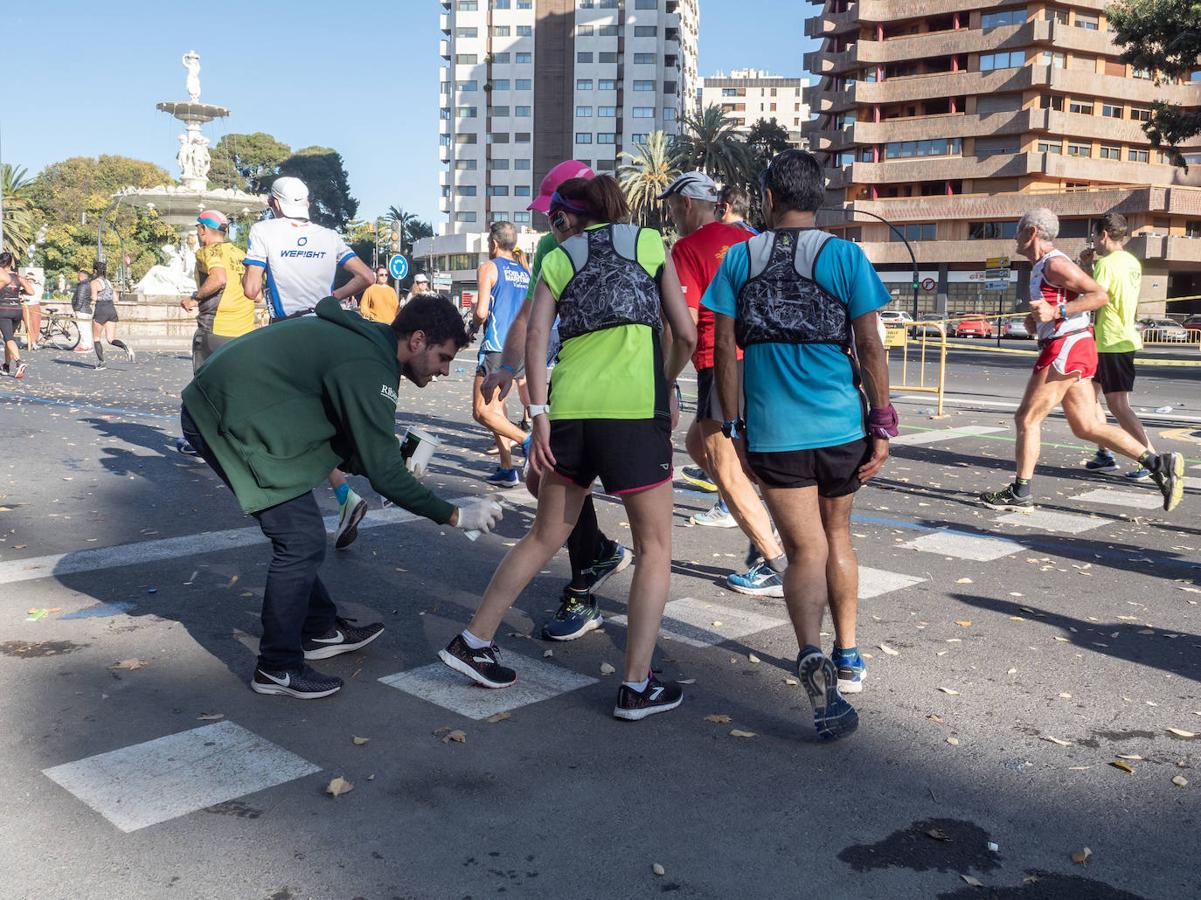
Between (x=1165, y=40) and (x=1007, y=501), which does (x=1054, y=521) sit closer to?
(x=1007, y=501)

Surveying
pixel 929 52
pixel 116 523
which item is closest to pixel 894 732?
pixel 116 523

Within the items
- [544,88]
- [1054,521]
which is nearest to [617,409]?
[1054,521]

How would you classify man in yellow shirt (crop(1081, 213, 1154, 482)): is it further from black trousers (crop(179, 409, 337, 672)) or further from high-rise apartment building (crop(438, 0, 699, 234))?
high-rise apartment building (crop(438, 0, 699, 234))

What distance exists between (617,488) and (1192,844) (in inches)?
77.4

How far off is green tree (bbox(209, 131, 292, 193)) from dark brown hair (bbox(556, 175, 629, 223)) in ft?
431

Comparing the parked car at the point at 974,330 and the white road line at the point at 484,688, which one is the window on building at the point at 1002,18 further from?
the white road line at the point at 484,688

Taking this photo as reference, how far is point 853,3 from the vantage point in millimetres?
78312

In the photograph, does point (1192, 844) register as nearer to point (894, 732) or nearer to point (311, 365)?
point (894, 732)

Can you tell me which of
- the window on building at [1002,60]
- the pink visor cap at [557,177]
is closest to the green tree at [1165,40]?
the pink visor cap at [557,177]

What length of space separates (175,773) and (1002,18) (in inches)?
3119

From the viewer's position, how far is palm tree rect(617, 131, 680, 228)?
77688mm

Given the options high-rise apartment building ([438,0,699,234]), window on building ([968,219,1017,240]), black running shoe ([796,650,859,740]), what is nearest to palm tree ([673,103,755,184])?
window on building ([968,219,1017,240])

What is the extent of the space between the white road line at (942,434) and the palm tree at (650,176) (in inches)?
2547

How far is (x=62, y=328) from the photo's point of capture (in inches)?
1156
